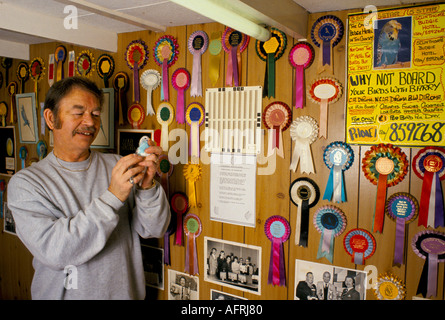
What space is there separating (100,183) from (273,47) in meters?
0.97

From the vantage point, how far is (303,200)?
1.53 m

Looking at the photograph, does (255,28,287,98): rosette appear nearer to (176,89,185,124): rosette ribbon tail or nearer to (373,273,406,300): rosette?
(176,89,185,124): rosette ribbon tail

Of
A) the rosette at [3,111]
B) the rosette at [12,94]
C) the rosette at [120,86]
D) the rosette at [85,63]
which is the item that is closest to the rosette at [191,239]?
the rosette at [120,86]

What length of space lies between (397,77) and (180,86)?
40.2 inches

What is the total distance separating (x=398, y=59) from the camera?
1.34 m

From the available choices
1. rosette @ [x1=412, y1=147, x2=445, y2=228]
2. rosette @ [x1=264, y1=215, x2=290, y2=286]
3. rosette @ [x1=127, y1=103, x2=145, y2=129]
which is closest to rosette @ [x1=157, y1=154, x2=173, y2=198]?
rosette @ [x1=127, y1=103, x2=145, y2=129]

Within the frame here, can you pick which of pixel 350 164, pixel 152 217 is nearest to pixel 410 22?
pixel 350 164

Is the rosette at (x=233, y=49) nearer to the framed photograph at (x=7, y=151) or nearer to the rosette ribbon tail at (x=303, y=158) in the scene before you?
the rosette ribbon tail at (x=303, y=158)

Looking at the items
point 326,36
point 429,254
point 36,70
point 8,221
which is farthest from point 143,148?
point 8,221

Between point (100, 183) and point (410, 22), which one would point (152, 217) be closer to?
point (100, 183)

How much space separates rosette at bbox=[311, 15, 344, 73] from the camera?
1431 mm

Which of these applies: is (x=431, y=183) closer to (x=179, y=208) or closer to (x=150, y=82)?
(x=179, y=208)

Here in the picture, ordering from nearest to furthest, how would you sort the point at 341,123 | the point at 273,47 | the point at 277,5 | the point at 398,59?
the point at 277,5 → the point at 398,59 → the point at 341,123 → the point at 273,47

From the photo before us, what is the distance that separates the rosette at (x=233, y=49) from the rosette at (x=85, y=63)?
961 millimetres
